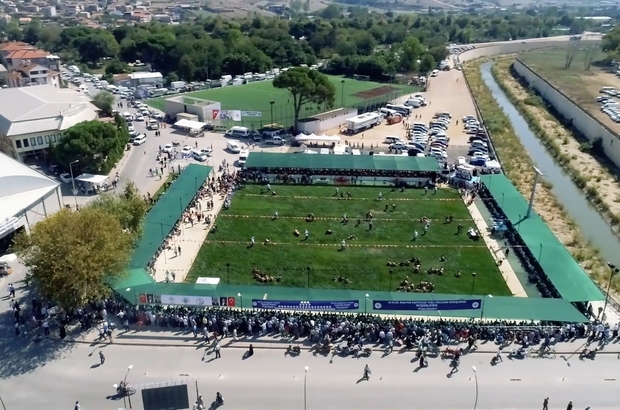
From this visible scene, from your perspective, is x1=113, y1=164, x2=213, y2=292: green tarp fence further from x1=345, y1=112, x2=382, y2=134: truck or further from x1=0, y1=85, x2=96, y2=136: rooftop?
x1=345, y1=112, x2=382, y2=134: truck

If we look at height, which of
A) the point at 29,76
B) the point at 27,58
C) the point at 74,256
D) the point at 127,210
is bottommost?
the point at 127,210

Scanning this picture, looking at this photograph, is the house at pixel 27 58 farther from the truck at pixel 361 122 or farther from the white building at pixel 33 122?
the truck at pixel 361 122

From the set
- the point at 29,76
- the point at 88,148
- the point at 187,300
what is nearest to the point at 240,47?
the point at 29,76

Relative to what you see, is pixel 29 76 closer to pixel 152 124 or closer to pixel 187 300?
pixel 152 124

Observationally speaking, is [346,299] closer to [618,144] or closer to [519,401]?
[519,401]

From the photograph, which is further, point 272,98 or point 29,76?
point 29,76

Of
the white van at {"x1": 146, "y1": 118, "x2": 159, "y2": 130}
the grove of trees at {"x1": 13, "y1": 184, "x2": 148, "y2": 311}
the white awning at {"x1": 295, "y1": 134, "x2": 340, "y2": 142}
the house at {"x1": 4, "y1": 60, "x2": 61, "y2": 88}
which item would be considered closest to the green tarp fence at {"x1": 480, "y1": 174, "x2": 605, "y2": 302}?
the white awning at {"x1": 295, "y1": 134, "x2": 340, "y2": 142}
